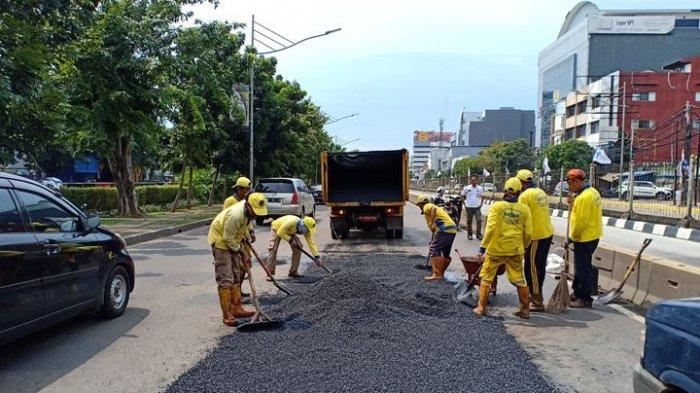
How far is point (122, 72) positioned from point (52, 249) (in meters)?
12.9

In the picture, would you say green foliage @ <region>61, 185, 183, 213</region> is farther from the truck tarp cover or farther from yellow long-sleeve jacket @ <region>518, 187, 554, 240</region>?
yellow long-sleeve jacket @ <region>518, 187, 554, 240</region>

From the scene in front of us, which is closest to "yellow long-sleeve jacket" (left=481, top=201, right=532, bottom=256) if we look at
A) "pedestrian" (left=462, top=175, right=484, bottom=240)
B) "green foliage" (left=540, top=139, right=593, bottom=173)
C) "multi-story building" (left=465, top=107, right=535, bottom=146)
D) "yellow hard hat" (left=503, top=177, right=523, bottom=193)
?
"yellow hard hat" (left=503, top=177, right=523, bottom=193)

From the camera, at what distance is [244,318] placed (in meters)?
6.31

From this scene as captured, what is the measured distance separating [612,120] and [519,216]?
7241 cm

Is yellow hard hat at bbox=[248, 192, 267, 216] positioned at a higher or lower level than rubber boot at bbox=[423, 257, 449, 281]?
higher

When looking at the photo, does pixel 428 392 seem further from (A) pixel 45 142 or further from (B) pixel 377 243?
(A) pixel 45 142

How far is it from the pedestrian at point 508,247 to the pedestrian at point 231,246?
103 inches

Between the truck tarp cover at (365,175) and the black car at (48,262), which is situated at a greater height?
the truck tarp cover at (365,175)

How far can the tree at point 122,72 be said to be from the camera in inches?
632

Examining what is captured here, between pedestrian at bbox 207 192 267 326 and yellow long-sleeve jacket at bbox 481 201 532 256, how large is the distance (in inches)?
103

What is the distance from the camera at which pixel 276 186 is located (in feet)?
63.4

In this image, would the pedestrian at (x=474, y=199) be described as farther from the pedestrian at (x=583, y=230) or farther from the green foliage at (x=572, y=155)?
the green foliage at (x=572, y=155)

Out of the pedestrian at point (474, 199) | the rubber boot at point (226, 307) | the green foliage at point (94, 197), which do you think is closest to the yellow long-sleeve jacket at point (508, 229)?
the rubber boot at point (226, 307)

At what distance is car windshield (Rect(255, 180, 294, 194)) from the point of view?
63.0 feet
